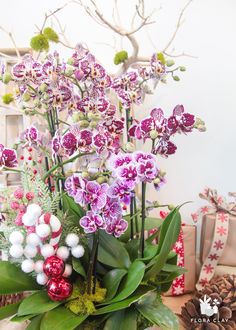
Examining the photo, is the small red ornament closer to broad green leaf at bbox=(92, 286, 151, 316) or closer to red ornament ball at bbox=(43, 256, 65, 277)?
red ornament ball at bbox=(43, 256, 65, 277)

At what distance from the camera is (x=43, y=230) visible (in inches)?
21.3

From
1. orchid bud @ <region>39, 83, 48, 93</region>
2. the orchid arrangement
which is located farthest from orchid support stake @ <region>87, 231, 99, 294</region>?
orchid bud @ <region>39, 83, 48, 93</region>

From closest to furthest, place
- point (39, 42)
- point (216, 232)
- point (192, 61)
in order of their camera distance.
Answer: point (39, 42) < point (216, 232) < point (192, 61)

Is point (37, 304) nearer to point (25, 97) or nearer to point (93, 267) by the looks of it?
point (93, 267)

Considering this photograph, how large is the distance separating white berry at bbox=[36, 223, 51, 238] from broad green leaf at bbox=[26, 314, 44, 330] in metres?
0.14

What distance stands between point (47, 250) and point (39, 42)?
1.41 ft

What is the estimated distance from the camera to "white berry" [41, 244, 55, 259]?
0.57 m

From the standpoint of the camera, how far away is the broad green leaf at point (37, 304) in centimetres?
55

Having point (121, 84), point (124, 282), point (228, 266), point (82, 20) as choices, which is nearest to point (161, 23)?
point (82, 20)

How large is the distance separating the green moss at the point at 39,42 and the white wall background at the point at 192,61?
0.40 meters

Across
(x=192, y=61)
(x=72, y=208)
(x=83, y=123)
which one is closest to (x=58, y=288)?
(x=72, y=208)

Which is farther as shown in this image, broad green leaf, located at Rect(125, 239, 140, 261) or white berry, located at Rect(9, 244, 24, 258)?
broad green leaf, located at Rect(125, 239, 140, 261)

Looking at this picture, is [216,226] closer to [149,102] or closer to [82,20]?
[149,102]

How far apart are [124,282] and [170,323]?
0.09 metres
